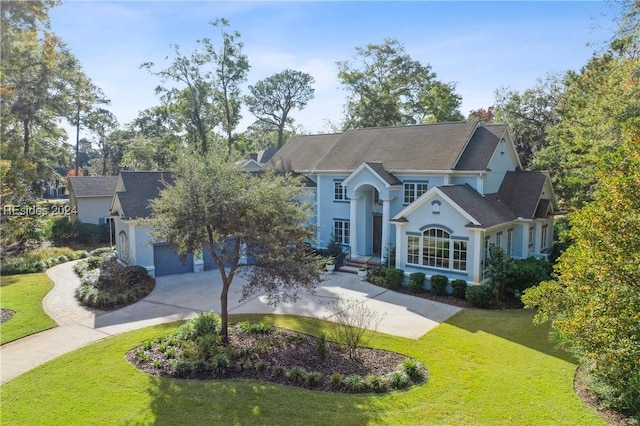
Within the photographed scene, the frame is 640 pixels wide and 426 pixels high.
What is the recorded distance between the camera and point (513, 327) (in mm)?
15484

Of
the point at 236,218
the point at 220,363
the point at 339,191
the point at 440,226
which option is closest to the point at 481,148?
the point at 440,226

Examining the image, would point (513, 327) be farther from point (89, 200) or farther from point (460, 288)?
point (89, 200)

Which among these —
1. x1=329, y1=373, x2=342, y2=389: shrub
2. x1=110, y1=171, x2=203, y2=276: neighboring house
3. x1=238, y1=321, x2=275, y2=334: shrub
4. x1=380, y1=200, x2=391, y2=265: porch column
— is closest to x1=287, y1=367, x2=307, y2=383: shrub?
x1=329, y1=373, x2=342, y2=389: shrub

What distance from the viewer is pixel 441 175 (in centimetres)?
2320

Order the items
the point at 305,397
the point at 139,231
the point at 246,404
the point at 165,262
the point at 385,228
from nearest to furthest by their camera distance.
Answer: the point at 246,404
the point at 305,397
the point at 139,231
the point at 385,228
the point at 165,262

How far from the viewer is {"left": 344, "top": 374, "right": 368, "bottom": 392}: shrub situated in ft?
35.9

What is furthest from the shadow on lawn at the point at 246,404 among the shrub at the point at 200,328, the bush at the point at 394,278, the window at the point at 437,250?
the window at the point at 437,250

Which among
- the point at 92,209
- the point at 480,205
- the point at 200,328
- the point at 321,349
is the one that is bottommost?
the point at 321,349

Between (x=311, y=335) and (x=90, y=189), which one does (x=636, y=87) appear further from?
(x=90, y=189)

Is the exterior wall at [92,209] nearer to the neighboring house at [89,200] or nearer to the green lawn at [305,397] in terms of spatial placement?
the neighboring house at [89,200]

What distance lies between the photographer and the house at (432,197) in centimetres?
2030

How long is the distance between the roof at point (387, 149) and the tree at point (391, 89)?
1268 cm

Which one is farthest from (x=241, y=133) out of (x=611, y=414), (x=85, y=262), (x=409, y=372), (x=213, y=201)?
(x=611, y=414)

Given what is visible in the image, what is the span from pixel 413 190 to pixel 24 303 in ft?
67.1
